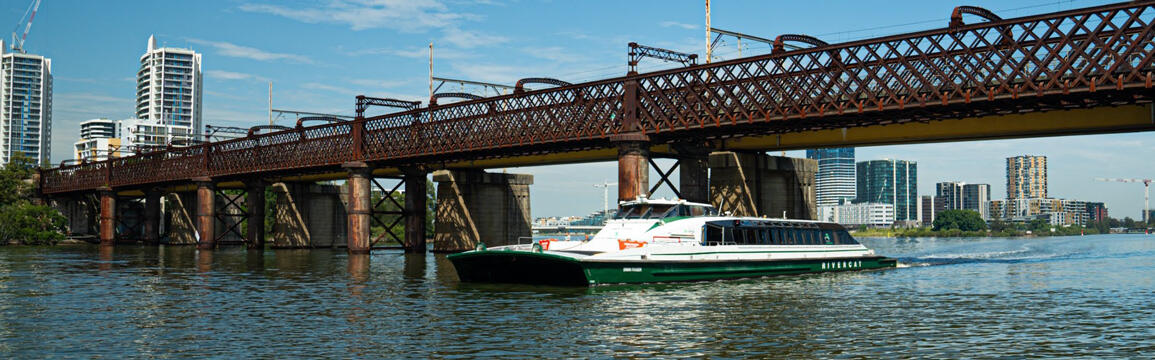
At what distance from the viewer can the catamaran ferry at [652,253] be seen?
40781mm

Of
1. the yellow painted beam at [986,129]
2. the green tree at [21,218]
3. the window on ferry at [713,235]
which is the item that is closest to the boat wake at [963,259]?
the yellow painted beam at [986,129]

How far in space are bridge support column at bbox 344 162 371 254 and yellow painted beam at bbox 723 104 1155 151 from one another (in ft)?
103

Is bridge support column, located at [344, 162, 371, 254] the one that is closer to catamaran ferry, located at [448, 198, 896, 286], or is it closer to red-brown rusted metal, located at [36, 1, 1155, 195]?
red-brown rusted metal, located at [36, 1, 1155, 195]

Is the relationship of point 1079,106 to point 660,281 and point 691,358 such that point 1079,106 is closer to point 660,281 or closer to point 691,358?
point 660,281

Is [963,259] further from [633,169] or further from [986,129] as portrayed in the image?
[633,169]

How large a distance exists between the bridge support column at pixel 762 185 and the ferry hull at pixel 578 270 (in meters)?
24.8

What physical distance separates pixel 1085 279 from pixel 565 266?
28.2 metres

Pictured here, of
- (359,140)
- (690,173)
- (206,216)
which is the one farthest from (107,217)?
(690,173)

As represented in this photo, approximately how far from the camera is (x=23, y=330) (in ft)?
88.7

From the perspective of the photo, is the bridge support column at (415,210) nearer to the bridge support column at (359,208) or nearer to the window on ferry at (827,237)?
the bridge support column at (359,208)

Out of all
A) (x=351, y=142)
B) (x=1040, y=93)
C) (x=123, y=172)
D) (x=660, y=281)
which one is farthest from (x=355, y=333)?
(x=123, y=172)

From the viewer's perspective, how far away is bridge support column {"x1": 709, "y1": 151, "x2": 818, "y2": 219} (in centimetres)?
7162

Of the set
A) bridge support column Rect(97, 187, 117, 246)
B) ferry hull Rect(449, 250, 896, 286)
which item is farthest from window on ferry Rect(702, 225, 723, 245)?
bridge support column Rect(97, 187, 117, 246)

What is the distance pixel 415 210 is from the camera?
87.0 m
